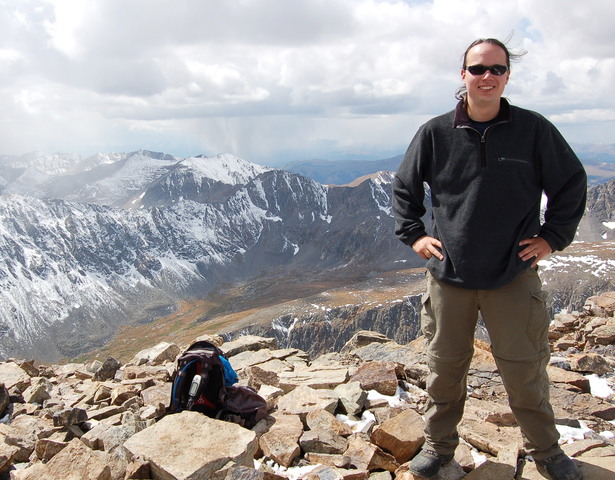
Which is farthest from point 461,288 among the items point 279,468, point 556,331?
point 556,331

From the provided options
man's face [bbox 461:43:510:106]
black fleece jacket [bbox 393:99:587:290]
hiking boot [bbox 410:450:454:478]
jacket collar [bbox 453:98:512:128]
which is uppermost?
man's face [bbox 461:43:510:106]

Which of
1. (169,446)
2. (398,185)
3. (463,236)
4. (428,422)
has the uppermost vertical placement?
(398,185)

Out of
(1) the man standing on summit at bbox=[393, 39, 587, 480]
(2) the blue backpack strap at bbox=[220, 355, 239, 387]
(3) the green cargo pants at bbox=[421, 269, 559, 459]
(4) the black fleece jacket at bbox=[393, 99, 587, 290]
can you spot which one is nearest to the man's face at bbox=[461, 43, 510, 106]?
(1) the man standing on summit at bbox=[393, 39, 587, 480]

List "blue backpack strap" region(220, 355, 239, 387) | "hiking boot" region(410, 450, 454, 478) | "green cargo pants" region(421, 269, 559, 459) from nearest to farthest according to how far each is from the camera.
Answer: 1. "green cargo pants" region(421, 269, 559, 459)
2. "hiking boot" region(410, 450, 454, 478)
3. "blue backpack strap" region(220, 355, 239, 387)

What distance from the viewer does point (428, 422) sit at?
7512 mm

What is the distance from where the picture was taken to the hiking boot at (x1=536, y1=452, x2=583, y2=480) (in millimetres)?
6820

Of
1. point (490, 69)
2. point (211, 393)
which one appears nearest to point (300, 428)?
point (211, 393)

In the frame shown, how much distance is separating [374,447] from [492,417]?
3.10 m

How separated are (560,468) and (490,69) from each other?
584cm

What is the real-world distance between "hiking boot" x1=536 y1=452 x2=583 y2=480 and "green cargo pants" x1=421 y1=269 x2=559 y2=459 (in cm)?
9

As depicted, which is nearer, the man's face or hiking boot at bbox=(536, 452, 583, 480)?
the man's face

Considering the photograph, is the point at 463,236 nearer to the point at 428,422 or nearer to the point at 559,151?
the point at 559,151

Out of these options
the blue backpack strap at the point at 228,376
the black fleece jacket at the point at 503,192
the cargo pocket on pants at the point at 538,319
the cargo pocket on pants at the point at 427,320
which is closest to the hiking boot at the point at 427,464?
the cargo pocket on pants at the point at 427,320

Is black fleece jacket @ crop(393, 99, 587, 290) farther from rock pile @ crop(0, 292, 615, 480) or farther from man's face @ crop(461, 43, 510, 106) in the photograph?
rock pile @ crop(0, 292, 615, 480)
